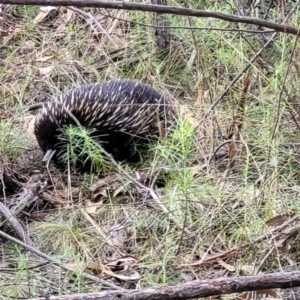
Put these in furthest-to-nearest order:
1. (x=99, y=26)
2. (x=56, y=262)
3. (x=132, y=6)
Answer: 1. (x=99, y=26)
2. (x=56, y=262)
3. (x=132, y=6)

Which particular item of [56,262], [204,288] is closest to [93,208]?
[56,262]

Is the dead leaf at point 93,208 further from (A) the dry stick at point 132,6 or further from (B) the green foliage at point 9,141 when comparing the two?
(A) the dry stick at point 132,6

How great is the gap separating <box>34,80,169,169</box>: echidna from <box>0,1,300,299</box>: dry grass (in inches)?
6.8

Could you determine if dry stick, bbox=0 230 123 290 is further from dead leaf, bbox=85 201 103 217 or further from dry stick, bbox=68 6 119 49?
dry stick, bbox=68 6 119 49

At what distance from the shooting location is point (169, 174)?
3.09 m

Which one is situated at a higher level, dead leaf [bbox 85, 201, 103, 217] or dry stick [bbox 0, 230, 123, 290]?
dry stick [bbox 0, 230, 123, 290]

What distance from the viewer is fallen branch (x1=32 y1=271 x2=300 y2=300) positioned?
156cm

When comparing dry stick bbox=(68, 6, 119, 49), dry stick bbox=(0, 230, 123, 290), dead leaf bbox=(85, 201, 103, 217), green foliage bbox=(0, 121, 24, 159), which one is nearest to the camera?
dry stick bbox=(0, 230, 123, 290)

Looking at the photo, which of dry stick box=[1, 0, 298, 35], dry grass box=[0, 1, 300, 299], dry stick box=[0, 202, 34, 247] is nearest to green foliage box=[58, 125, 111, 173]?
dry grass box=[0, 1, 300, 299]

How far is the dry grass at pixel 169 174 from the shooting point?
8.13 feet

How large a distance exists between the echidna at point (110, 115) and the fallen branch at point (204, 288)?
202 cm

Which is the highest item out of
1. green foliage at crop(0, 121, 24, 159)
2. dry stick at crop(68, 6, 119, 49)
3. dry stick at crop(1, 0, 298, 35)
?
dry stick at crop(1, 0, 298, 35)

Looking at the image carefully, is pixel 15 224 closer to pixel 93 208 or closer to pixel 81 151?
pixel 93 208

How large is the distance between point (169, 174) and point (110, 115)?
74 centimetres
